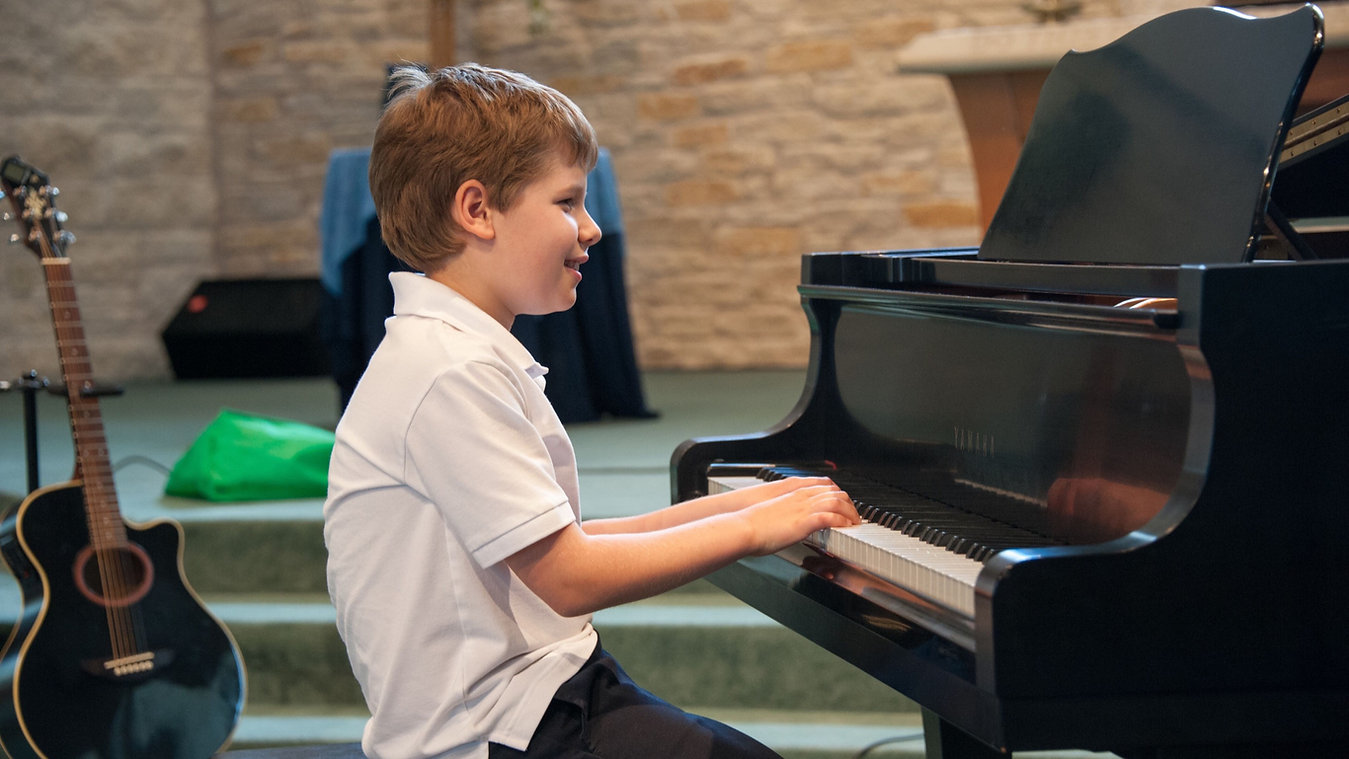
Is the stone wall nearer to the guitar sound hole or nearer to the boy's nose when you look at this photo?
the guitar sound hole

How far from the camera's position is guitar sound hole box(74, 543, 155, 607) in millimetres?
2551

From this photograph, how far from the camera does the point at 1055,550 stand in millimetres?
1080

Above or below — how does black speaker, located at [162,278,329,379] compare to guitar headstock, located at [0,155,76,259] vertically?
below

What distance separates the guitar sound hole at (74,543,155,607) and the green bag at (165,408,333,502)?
946mm

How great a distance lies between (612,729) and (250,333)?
19.2 feet

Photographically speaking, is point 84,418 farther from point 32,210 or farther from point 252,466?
point 252,466

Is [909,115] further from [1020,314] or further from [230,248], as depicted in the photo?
[1020,314]

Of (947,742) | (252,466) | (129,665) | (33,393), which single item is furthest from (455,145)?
(252,466)

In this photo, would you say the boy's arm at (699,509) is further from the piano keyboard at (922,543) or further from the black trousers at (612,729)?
the black trousers at (612,729)

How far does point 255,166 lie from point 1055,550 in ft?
22.0

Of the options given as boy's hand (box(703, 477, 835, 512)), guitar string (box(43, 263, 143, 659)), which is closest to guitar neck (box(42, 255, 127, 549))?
guitar string (box(43, 263, 143, 659))

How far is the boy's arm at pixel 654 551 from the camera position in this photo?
1242 millimetres

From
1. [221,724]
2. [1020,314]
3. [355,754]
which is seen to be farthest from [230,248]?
[1020,314]

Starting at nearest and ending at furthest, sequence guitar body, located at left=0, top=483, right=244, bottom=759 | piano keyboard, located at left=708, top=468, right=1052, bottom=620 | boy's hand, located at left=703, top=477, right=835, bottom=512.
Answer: piano keyboard, located at left=708, top=468, right=1052, bottom=620 → boy's hand, located at left=703, top=477, right=835, bottom=512 → guitar body, located at left=0, top=483, right=244, bottom=759
